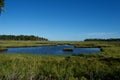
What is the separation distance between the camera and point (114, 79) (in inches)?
661

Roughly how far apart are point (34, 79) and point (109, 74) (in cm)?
771

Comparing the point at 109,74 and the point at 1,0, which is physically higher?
the point at 1,0

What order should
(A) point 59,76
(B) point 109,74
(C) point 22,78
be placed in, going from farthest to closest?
(B) point 109,74 → (A) point 59,76 → (C) point 22,78

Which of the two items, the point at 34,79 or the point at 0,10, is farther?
the point at 0,10

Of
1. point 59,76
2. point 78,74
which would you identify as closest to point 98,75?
point 78,74

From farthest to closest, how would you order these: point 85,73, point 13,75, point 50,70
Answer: point 85,73 → point 50,70 → point 13,75

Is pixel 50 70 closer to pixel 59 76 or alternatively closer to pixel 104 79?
pixel 59 76

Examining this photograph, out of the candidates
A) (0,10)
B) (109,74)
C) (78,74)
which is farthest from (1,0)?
(109,74)

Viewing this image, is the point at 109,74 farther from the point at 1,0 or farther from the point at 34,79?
the point at 1,0

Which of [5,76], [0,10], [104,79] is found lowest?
[104,79]

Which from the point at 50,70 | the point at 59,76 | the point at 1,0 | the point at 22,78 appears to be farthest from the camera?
the point at 1,0

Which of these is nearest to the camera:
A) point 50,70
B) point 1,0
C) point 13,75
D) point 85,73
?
point 13,75

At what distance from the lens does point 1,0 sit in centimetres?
3191

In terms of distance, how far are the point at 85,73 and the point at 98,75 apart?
2.62 metres
